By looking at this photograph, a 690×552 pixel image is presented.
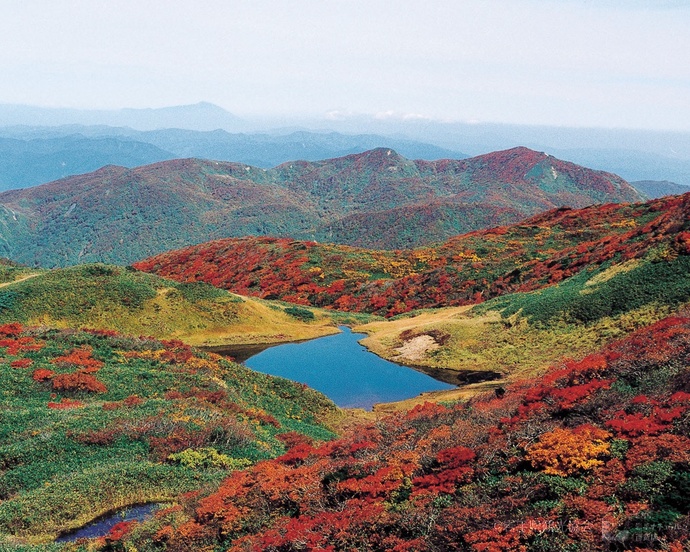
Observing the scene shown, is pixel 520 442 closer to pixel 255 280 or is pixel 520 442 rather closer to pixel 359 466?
pixel 359 466

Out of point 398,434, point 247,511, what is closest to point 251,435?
point 398,434

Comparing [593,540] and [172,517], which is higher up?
[593,540]

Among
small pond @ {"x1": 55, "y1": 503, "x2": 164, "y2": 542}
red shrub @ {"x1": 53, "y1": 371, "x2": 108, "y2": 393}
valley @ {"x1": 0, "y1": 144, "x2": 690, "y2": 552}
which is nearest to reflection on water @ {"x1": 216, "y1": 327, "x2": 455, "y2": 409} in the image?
valley @ {"x1": 0, "y1": 144, "x2": 690, "y2": 552}

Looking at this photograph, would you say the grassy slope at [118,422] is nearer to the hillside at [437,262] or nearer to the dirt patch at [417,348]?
the dirt patch at [417,348]

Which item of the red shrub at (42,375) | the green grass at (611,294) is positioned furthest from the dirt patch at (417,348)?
the red shrub at (42,375)

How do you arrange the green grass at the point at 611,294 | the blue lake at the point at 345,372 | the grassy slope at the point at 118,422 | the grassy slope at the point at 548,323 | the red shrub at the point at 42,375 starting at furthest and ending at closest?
1. the blue lake at the point at 345,372
2. the green grass at the point at 611,294
3. the grassy slope at the point at 548,323
4. the red shrub at the point at 42,375
5. the grassy slope at the point at 118,422

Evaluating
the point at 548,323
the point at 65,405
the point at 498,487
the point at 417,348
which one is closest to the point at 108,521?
the point at 498,487

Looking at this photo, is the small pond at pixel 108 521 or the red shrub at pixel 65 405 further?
the red shrub at pixel 65 405
